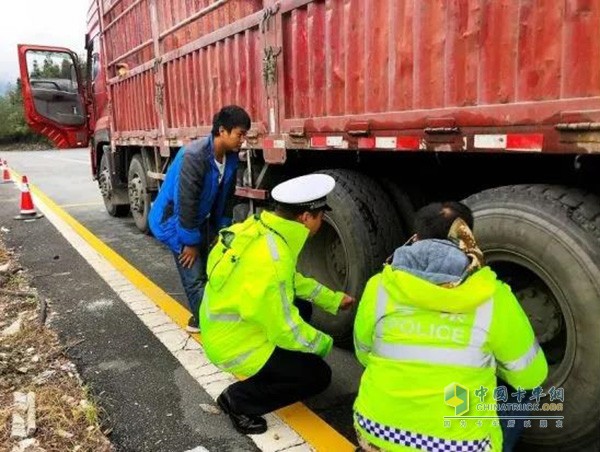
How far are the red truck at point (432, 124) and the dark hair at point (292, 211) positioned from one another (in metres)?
0.60

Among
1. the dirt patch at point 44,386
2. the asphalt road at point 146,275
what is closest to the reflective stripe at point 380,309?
the asphalt road at point 146,275

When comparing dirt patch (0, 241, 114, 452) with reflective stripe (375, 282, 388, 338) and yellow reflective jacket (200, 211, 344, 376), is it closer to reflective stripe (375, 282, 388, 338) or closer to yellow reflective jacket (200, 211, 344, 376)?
yellow reflective jacket (200, 211, 344, 376)

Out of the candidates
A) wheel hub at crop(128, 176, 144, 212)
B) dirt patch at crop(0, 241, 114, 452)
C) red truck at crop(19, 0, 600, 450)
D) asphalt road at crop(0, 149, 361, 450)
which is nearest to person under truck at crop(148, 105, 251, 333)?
red truck at crop(19, 0, 600, 450)

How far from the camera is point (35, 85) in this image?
8.58 meters

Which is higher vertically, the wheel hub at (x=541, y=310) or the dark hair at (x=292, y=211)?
the dark hair at (x=292, y=211)

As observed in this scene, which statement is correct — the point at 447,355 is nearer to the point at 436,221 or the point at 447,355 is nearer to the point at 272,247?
the point at 436,221

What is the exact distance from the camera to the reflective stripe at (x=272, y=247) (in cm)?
225

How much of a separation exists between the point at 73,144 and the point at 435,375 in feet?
27.6

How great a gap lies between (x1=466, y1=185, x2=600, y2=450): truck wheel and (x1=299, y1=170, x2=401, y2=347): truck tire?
2.92 ft

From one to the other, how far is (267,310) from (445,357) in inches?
32.3

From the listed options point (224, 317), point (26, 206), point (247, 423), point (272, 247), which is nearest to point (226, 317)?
point (224, 317)

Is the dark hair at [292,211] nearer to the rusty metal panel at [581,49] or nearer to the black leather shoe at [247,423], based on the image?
the black leather shoe at [247,423]

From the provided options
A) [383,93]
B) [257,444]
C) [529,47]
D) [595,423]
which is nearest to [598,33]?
[529,47]

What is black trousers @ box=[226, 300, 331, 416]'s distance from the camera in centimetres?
242
